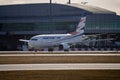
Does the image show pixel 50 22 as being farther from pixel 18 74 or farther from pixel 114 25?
pixel 18 74

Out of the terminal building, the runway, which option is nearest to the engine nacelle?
the runway

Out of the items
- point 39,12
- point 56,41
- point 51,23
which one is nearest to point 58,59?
point 56,41

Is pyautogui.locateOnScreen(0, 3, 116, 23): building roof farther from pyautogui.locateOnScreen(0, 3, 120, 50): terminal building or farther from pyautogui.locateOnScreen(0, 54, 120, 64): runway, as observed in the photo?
pyautogui.locateOnScreen(0, 54, 120, 64): runway

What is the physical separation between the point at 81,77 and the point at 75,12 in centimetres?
11402

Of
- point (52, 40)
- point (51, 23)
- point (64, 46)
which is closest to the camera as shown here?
point (64, 46)

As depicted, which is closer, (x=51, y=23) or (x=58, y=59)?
(x=58, y=59)

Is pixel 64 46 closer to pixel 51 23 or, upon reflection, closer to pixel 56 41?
pixel 56 41

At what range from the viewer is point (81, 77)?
29.2 metres

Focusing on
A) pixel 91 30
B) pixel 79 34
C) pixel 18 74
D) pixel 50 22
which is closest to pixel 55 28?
pixel 50 22

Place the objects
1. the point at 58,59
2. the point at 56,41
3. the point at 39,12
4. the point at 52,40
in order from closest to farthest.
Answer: the point at 58,59
the point at 56,41
the point at 52,40
the point at 39,12

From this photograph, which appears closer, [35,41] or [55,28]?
[35,41]

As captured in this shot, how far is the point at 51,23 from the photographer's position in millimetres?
137250

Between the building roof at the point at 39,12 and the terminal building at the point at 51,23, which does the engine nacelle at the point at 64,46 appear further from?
the building roof at the point at 39,12

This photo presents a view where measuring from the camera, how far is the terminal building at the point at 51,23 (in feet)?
443
